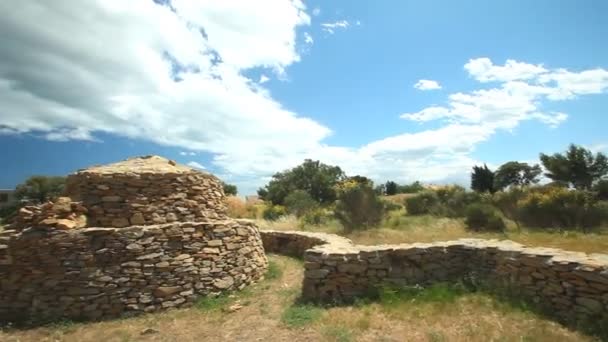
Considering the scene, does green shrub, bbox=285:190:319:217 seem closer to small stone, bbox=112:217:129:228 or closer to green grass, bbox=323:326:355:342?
small stone, bbox=112:217:129:228

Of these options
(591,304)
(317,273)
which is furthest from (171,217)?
(591,304)

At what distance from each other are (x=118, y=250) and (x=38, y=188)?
2638cm

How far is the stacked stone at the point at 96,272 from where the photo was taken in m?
6.85

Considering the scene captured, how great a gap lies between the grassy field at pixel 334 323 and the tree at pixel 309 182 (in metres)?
25.1

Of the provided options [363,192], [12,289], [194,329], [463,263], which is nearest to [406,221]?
[363,192]

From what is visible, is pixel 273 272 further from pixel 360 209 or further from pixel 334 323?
pixel 360 209

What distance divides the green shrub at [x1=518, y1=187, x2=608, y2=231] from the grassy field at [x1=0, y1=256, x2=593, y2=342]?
10.4m

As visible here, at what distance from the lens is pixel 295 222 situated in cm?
1816

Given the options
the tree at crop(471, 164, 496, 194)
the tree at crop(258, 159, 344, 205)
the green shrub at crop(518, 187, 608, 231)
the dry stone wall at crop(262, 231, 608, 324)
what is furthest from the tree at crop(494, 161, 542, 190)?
the dry stone wall at crop(262, 231, 608, 324)

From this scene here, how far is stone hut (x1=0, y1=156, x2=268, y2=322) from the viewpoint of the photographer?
6883 millimetres

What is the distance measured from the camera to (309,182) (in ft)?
111

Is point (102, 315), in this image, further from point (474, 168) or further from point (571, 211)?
point (474, 168)


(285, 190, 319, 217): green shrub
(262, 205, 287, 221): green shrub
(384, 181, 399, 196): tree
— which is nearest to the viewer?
(262, 205, 287, 221): green shrub

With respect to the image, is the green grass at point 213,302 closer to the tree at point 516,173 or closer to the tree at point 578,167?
the tree at point 578,167
